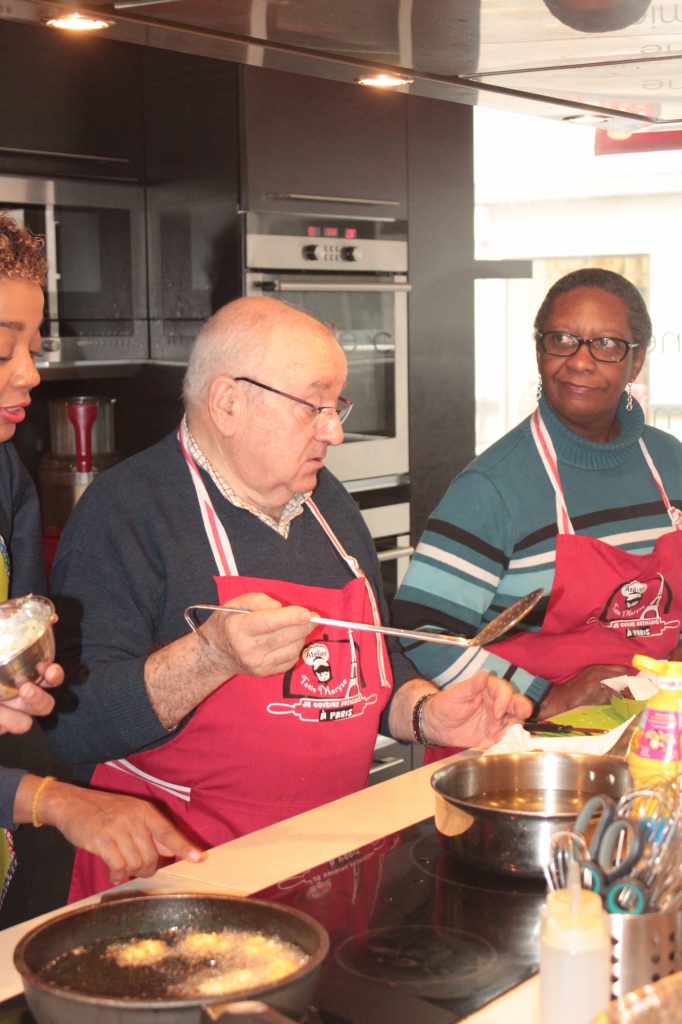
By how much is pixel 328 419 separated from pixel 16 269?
48 cm

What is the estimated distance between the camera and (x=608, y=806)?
99cm

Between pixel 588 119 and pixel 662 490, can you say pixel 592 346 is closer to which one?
pixel 662 490

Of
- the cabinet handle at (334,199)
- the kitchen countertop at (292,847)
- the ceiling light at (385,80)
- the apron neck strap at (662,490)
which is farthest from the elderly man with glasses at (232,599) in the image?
the cabinet handle at (334,199)

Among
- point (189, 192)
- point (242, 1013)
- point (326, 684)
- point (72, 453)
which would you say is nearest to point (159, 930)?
point (242, 1013)

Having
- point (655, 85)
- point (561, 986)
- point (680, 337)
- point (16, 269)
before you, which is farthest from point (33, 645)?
point (680, 337)

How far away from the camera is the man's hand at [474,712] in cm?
171

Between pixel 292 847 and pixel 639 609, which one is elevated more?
pixel 639 609

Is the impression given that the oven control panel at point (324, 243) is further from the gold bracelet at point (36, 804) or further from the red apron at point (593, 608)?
the gold bracelet at point (36, 804)

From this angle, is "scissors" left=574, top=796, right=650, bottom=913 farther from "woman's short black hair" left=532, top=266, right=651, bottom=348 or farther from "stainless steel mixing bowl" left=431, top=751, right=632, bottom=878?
"woman's short black hair" left=532, top=266, right=651, bottom=348

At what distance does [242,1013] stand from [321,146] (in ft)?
9.13

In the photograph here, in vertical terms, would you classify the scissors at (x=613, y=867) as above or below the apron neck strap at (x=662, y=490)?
below

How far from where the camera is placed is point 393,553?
138 inches

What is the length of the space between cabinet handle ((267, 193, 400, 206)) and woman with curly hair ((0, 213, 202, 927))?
172cm

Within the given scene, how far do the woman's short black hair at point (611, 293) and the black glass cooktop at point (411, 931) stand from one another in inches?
46.3
